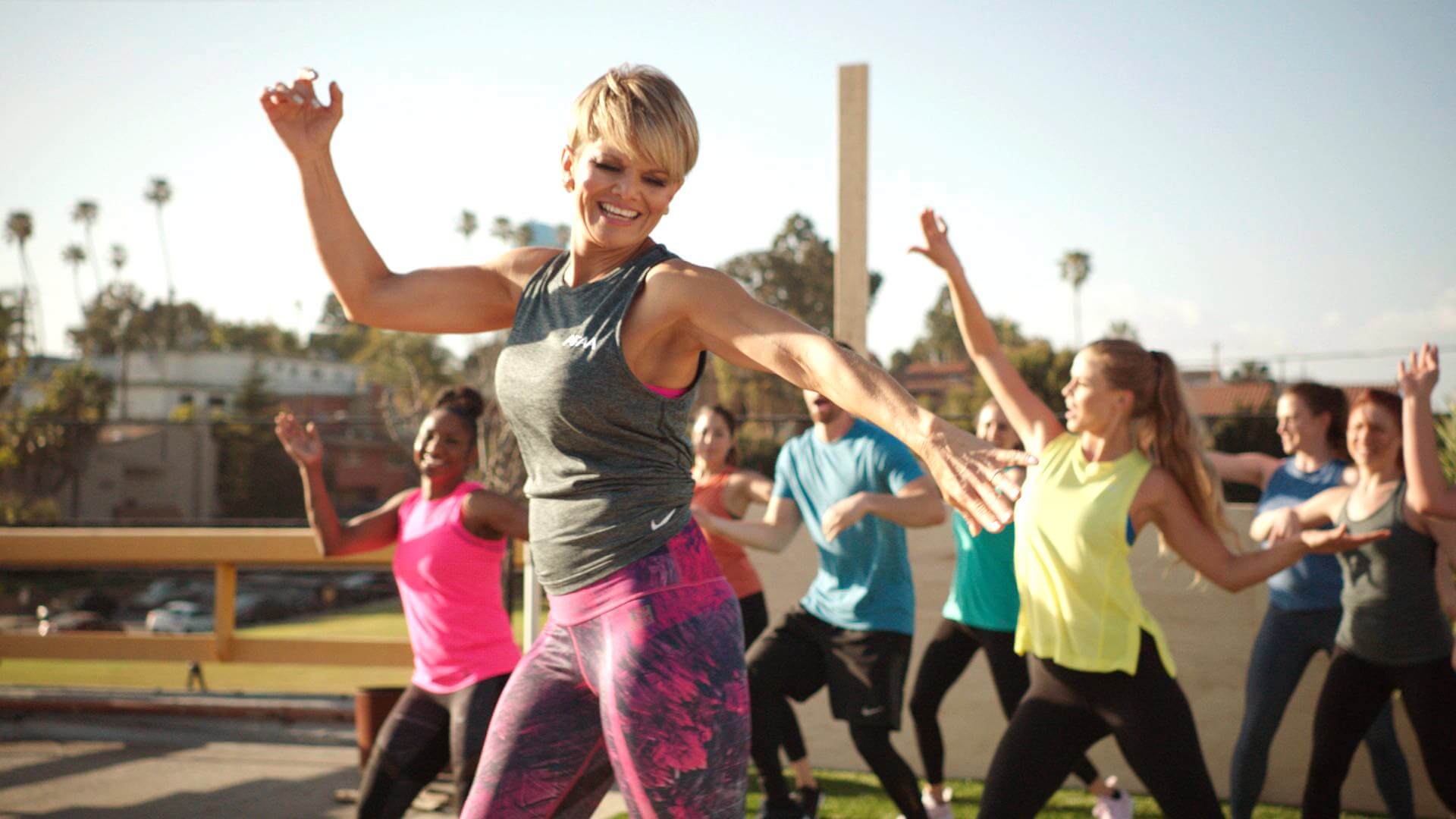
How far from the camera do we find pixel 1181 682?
275 inches

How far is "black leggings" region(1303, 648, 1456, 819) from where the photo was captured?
4.41 metres

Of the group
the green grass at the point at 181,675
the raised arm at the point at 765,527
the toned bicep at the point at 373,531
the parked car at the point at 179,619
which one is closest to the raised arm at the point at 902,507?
the raised arm at the point at 765,527

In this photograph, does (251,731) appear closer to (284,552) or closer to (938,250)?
(284,552)

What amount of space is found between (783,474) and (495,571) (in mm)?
1849

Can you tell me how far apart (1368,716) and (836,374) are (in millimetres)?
3917

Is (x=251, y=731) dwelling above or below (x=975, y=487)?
below

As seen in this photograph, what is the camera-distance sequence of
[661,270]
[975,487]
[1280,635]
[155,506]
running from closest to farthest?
[975,487] < [661,270] < [1280,635] < [155,506]

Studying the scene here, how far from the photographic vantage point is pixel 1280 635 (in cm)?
535

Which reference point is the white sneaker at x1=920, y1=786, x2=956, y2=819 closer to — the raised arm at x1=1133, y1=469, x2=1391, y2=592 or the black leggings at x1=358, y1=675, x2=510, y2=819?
the raised arm at x1=1133, y1=469, x2=1391, y2=592

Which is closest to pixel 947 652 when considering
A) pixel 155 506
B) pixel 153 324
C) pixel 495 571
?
pixel 495 571

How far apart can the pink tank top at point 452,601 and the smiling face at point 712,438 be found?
2.20 m

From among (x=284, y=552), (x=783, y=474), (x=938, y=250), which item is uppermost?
(x=938, y=250)

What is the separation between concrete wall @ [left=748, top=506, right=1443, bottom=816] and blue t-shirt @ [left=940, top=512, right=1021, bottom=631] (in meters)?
1.47

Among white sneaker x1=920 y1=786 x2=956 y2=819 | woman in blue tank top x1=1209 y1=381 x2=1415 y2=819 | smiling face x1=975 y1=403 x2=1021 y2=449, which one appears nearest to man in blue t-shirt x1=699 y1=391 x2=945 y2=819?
white sneaker x1=920 y1=786 x2=956 y2=819
